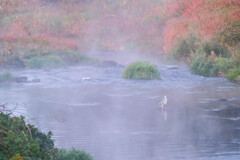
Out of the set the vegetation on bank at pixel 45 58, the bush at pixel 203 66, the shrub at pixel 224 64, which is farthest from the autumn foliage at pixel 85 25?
the shrub at pixel 224 64

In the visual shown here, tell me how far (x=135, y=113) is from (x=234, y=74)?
8.55 meters

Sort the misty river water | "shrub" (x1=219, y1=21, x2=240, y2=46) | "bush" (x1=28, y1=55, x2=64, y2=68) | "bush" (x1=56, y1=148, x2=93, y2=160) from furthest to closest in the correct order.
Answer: "bush" (x1=28, y1=55, x2=64, y2=68) < "shrub" (x1=219, y1=21, x2=240, y2=46) < the misty river water < "bush" (x1=56, y1=148, x2=93, y2=160)

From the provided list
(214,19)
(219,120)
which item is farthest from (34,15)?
(219,120)

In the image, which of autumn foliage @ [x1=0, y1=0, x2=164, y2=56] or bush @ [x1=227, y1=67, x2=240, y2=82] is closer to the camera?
bush @ [x1=227, y1=67, x2=240, y2=82]

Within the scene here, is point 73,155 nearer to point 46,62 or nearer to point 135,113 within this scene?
point 135,113

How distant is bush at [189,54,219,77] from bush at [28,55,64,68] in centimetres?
965

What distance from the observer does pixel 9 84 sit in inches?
828

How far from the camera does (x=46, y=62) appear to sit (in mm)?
28031

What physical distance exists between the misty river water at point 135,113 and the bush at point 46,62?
3.57 m

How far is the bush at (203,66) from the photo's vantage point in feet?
73.8

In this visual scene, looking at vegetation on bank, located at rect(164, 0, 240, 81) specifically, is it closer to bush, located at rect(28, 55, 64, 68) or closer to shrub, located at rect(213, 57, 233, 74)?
shrub, located at rect(213, 57, 233, 74)

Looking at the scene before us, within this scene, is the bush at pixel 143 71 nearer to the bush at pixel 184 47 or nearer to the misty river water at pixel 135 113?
the misty river water at pixel 135 113

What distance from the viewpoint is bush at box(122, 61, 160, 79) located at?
72.6 feet

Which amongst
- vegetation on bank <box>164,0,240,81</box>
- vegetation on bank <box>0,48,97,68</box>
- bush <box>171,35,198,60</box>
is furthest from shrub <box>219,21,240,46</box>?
vegetation on bank <box>0,48,97,68</box>
